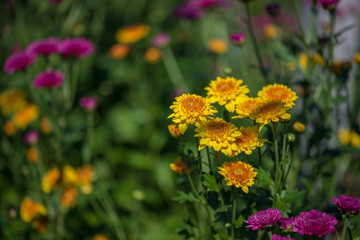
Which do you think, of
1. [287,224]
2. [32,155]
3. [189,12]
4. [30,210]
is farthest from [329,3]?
[32,155]

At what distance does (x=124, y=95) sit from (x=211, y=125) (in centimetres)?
165

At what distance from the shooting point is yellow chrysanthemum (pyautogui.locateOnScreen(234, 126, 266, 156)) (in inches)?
27.5

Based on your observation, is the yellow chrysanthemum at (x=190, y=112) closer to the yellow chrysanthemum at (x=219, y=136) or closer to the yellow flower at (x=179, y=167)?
the yellow chrysanthemum at (x=219, y=136)

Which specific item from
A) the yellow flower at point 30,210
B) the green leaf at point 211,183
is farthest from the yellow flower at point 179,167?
the yellow flower at point 30,210

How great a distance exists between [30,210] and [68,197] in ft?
0.64

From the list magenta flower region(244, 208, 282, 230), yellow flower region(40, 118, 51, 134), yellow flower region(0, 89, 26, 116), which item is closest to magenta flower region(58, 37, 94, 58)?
yellow flower region(40, 118, 51, 134)

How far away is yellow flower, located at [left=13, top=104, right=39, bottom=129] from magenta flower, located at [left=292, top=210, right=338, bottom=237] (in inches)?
53.3

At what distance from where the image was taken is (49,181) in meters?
1.43

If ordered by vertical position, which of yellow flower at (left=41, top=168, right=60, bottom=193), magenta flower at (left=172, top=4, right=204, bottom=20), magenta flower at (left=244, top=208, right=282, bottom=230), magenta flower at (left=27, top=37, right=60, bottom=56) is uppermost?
magenta flower at (left=27, top=37, right=60, bottom=56)

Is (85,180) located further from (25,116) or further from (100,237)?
(25,116)

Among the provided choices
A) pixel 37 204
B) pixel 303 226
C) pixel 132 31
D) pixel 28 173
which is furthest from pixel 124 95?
pixel 303 226

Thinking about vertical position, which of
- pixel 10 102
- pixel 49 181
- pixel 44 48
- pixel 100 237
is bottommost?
pixel 100 237

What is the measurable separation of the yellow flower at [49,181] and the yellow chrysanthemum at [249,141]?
3.08 feet

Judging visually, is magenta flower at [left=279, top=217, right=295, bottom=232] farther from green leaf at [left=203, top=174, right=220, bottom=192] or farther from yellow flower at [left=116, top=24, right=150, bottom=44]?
yellow flower at [left=116, top=24, right=150, bottom=44]
